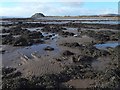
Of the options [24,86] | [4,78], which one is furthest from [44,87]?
[4,78]

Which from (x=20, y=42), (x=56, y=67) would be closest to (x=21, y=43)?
(x=20, y=42)

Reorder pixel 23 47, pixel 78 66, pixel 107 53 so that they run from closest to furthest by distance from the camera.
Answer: pixel 78 66 < pixel 107 53 < pixel 23 47

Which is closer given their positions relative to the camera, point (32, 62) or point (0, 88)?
point (0, 88)

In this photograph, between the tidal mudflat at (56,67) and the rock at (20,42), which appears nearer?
the tidal mudflat at (56,67)

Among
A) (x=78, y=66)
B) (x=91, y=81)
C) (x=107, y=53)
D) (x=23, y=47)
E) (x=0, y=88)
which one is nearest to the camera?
(x=0, y=88)

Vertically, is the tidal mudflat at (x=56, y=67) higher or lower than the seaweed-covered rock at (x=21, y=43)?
lower

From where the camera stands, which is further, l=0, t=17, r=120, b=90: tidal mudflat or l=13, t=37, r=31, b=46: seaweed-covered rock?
l=13, t=37, r=31, b=46: seaweed-covered rock

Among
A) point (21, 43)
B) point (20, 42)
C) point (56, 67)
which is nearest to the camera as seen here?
point (56, 67)

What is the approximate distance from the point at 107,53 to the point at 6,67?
760 cm

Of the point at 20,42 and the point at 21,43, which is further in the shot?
the point at 20,42

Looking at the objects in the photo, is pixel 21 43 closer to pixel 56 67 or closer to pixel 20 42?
pixel 20 42

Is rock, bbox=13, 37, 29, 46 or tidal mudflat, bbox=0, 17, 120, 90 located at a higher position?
rock, bbox=13, 37, 29, 46

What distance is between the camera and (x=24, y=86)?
10531 millimetres

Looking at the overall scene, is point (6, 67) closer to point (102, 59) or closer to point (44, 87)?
point (44, 87)
